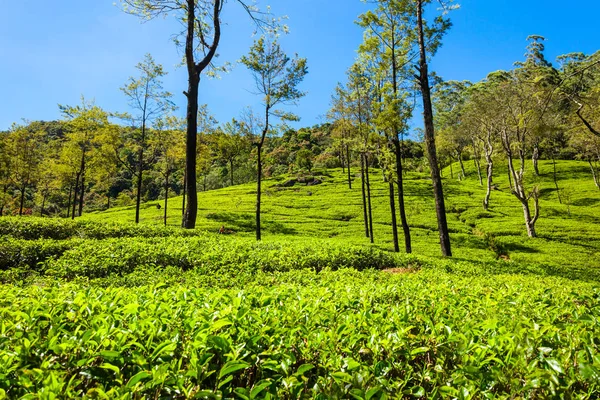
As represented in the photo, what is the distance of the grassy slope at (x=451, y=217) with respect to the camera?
2394cm

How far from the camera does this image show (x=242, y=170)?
7675cm

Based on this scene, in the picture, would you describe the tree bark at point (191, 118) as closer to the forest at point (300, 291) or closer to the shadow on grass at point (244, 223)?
the forest at point (300, 291)

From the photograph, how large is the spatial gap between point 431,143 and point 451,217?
23.0 metres

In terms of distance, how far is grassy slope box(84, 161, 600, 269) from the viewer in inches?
942

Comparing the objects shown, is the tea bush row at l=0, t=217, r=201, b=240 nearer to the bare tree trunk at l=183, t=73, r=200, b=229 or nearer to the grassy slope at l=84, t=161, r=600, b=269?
the bare tree trunk at l=183, t=73, r=200, b=229

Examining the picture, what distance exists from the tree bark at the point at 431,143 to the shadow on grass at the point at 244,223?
15.4m

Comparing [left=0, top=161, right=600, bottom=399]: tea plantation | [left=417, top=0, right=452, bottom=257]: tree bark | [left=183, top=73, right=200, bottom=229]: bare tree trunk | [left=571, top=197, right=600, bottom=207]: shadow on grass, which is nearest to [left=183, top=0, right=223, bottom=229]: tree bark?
[left=183, top=73, right=200, bottom=229]: bare tree trunk

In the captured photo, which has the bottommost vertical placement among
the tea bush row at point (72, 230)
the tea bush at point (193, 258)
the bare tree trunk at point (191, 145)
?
the tea bush at point (193, 258)

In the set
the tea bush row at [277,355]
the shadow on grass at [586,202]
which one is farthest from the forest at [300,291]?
the shadow on grass at [586,202]

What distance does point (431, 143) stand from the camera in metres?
15.5

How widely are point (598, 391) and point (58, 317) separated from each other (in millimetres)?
3863

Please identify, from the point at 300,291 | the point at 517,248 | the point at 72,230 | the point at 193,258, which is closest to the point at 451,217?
the point at 517,248

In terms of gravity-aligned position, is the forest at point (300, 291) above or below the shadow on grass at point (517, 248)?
above

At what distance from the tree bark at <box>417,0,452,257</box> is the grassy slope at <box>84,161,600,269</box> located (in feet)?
6.32
